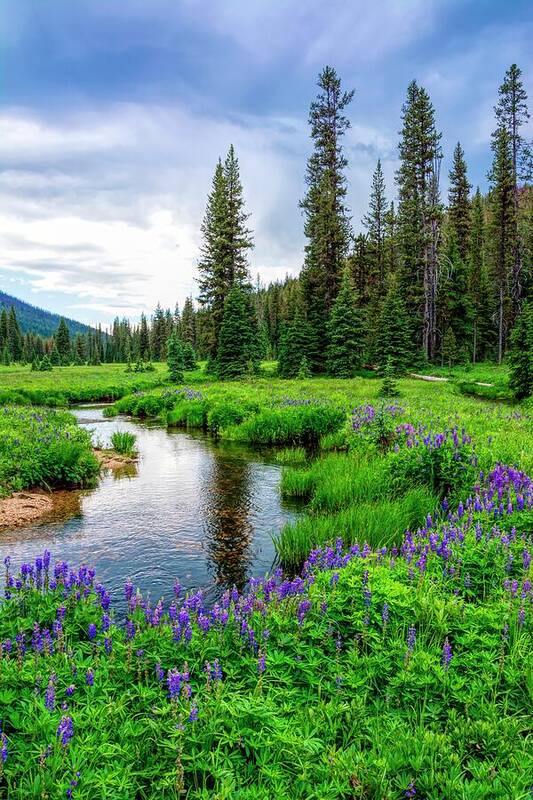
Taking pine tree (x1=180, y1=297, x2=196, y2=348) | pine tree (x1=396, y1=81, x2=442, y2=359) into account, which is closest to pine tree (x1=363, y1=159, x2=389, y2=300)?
pine tree (x1=396, y1=81, x2=442, y2=359)

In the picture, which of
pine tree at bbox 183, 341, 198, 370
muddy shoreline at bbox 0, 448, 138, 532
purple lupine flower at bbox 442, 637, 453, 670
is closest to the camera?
purple lupine flower at bbox 442, 637, 453, 670

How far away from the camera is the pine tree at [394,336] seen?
1683 inches

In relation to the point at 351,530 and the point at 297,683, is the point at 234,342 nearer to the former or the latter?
the point at 351,530

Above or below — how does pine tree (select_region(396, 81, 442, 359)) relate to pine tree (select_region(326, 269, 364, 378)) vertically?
above

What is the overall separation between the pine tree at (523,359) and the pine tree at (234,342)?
2039 cm

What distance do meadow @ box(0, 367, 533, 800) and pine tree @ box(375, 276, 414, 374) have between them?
3797 centimetres

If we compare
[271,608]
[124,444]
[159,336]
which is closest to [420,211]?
[124,444]

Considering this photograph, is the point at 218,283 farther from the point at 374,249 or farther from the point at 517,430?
the point at 517,430

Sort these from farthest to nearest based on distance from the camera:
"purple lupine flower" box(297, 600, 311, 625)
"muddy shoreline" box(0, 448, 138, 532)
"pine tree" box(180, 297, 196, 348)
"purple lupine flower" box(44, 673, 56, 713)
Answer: "pine tree" box(180, 297, 196, 348) → "muddy shoreline" box(0, 448, 138, 532) → "purple lupine flower" box(297, 600, 311, 625) → "purple lupine flower" box(44, 673, 56, 713)

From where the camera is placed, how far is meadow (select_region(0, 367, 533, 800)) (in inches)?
109

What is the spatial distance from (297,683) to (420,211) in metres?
51.4

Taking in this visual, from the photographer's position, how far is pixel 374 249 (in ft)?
205

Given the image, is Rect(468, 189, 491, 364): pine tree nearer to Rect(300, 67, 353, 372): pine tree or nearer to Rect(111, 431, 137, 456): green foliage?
Rect(300, 67, 353, 372): pine tree

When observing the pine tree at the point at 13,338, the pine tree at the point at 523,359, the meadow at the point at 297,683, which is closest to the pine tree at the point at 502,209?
the pine tree at the point at 523,359
